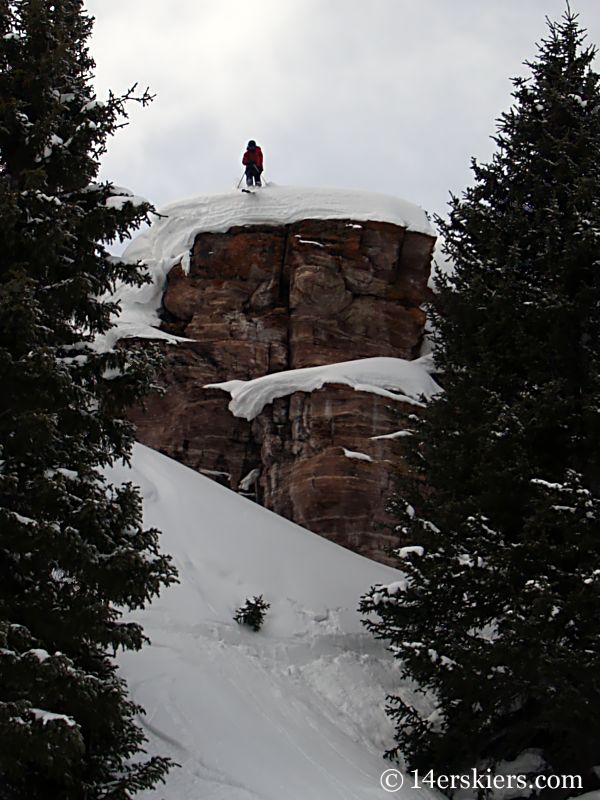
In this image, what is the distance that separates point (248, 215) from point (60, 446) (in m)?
18.6

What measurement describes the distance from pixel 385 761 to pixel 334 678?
189cm

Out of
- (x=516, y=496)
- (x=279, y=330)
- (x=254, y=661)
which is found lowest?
(x=254, y=661)

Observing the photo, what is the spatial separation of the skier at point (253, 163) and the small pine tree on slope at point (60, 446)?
18177 mm

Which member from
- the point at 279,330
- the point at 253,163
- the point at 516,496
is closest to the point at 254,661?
the point at 516,496

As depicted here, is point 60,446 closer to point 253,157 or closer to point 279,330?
point 279,330

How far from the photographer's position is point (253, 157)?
27375 mm

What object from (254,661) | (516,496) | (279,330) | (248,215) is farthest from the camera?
(248,215)

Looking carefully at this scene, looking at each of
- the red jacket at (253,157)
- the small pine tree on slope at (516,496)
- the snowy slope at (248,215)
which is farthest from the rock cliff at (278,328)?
the small pine tree on slope at (516,496)

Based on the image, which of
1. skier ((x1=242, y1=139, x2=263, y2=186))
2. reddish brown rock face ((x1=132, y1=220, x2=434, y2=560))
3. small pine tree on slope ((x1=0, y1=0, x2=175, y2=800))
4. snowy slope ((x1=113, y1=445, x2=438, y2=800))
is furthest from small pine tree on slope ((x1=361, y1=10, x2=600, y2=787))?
skier ((x1=242, y1=139, x2=263, y2=186))

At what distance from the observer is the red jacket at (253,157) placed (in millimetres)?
27250

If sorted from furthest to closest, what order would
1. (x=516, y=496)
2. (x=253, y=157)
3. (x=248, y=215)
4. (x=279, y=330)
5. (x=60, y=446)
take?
(x=253, y=157), (x=248, y=215), (x=279, y=330), (x=516, y=496), (x=60, y=446)

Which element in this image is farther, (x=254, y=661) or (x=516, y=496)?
(x=254, y=661)

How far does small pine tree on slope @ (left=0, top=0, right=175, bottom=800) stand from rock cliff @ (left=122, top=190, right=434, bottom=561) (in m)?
12.0

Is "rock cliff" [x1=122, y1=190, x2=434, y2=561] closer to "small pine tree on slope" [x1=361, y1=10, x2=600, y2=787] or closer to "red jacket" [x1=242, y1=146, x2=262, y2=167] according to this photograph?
"red jacket" [x1=242, y1=146, x2=262, y2=167]
